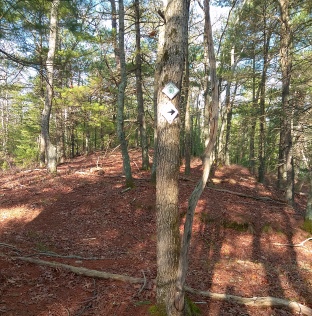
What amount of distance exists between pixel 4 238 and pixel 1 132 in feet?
67.2

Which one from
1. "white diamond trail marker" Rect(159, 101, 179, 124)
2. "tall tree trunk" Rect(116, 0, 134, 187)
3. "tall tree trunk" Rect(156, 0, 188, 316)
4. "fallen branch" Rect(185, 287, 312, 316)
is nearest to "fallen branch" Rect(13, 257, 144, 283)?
"fallen branch" Rect(185, 287, 312, 316)

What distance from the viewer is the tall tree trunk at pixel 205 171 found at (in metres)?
3.15

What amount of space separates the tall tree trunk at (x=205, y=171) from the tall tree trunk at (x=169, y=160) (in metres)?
0.26

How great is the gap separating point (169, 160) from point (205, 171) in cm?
52

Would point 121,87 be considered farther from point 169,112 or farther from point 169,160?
point 169,160

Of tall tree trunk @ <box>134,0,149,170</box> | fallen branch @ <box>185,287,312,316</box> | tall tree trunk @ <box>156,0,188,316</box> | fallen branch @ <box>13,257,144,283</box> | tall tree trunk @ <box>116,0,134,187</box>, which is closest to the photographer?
tall tree trunk @ <box>156,0,188,316</box>

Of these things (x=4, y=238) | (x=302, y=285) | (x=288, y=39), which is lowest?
(x=302, y=285)

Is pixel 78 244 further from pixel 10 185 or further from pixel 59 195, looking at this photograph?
pixel 10 185

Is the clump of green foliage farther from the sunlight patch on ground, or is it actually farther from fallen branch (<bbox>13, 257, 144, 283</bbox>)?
the sunlight patch on ground

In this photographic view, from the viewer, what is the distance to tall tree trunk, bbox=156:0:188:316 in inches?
Result: 131

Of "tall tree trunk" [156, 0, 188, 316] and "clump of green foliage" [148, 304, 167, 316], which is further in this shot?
"clump of green foliage" [148, 304, 167, 316]

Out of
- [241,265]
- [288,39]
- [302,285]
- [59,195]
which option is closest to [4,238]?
[59,195]

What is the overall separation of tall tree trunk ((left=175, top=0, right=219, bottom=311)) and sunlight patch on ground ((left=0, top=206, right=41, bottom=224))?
623 centimetres

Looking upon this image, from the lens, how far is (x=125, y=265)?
5.68 m
